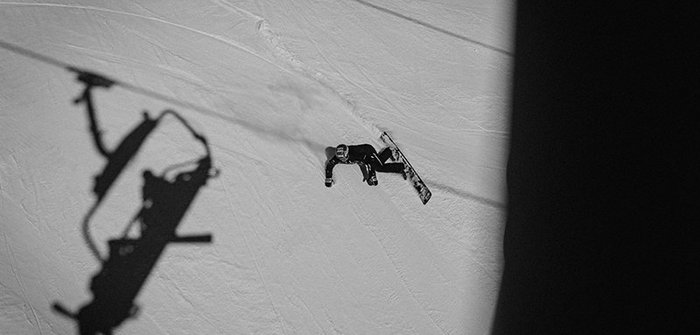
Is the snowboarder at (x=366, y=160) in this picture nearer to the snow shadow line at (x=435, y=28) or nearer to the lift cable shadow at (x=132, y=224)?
the lift cable shadow at (x=132, y=224)

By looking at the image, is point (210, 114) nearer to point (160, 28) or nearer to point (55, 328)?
point (160, 28)

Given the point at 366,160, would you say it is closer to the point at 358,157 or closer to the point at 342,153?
the point at 358,157

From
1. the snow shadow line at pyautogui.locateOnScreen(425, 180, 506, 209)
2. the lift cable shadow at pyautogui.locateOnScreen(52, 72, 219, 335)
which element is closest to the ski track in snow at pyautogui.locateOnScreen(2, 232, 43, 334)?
the lift cable shadow at pyautogui.locateOnScreen(52, 72, 219, 335)

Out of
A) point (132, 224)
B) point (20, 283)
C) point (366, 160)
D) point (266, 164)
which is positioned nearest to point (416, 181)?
point (366, 160)

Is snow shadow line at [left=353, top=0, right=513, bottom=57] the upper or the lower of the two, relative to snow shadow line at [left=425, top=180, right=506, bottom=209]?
upper

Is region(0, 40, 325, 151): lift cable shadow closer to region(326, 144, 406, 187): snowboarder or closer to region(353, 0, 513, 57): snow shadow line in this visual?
region(326, 144, 406, 187): snowboarder

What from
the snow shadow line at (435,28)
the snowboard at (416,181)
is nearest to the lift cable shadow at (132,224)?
the snowboard at (416,181)
